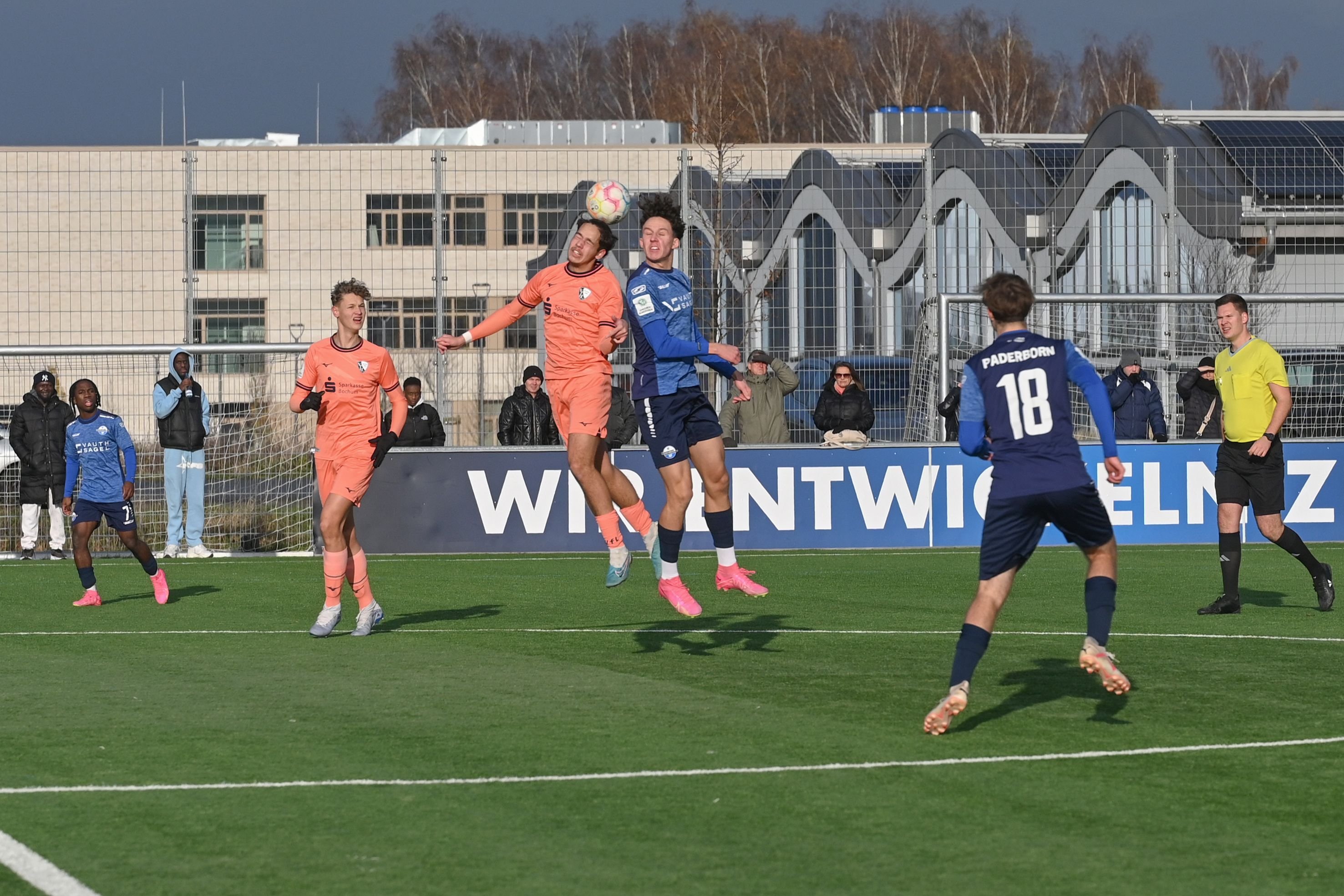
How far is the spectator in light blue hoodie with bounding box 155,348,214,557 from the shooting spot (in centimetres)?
1945

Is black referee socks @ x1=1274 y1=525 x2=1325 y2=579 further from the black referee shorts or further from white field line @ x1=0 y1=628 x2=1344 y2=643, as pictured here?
white field line @ x1=0 y1=628 x2=1344 y2=643

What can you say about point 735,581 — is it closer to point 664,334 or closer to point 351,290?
point 664,334

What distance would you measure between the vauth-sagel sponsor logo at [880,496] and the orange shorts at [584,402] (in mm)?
8522

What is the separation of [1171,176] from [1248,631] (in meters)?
11.7

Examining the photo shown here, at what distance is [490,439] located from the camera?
2167 centimetres

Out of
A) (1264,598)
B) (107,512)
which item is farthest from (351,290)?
(1264,598)

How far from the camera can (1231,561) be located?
1281 centimetres

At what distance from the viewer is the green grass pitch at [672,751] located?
5.43 meters

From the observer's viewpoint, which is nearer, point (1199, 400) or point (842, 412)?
point (842, 412)

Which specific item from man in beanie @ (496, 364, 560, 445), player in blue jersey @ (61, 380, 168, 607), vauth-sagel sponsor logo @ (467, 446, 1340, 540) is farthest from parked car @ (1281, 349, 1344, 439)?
player in blue jersey @ (61, 380, 168, 607)

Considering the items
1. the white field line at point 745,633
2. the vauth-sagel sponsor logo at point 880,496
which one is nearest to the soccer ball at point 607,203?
the white field line at point 745,633

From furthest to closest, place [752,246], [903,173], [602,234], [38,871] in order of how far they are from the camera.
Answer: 1. [903,173]
2. [752,246]
3. [602,234]
4. [38,871]

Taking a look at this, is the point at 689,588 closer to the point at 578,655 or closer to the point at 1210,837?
the point at 578,655

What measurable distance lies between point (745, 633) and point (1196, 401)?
11.1m
